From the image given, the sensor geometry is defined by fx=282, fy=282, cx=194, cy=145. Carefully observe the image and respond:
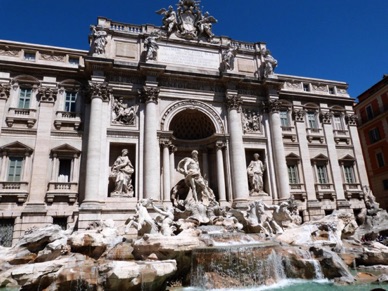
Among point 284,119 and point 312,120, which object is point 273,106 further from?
point 312,120

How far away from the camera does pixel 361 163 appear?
74.2 ft

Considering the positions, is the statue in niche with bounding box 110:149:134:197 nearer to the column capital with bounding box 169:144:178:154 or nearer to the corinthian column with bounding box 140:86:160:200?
the corinthian column with bounding box 140:86:160:200

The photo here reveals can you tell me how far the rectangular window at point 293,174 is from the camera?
2072 centimetres

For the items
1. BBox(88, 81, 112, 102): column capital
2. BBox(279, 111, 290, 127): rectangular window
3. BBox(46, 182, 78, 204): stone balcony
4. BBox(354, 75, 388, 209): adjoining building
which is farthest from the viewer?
BBox(354, 75, 388, 209): adjoining building

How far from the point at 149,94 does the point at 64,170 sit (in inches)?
271

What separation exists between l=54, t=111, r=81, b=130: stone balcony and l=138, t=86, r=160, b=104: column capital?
4149mm

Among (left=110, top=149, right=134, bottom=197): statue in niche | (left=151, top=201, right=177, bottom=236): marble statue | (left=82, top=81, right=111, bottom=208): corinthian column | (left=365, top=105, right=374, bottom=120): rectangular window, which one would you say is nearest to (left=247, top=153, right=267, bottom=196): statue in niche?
(left=151, top=201, right=177, bottom=236): marble statue

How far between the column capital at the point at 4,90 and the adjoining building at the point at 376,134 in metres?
31.4

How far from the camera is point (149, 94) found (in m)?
18.1

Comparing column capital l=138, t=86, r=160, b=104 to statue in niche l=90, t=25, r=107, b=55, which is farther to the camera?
column capital l=138, t=86, r=160, b=104

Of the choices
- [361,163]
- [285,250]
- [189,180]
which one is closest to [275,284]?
[285,250]

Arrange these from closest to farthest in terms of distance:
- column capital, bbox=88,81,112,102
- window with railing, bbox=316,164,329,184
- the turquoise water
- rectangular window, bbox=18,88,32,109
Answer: the turquoise water, rectangular window, bbox=18,88,32,109, column capital, bbox=88,81,112,102, window with railing, bbox=316,164,329,184

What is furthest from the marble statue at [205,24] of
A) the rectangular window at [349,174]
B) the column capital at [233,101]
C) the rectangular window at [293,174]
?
the rectangular window at [349,174]

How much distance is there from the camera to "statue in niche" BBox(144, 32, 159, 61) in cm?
1869
